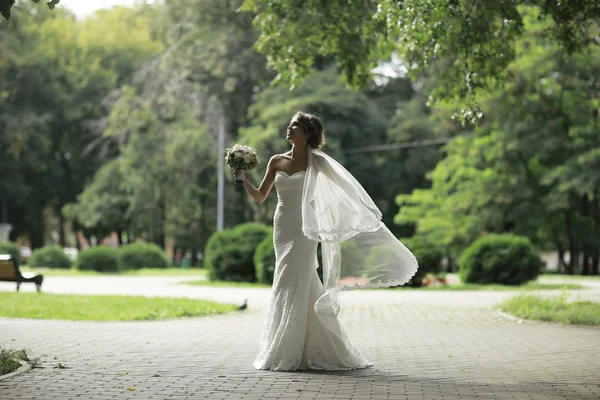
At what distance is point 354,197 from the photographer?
29.5 ft

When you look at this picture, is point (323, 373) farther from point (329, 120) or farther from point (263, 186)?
point (329, 120)

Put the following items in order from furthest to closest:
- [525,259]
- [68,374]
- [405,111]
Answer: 1. [405,111]
2. [525,259]
3. [68,374]

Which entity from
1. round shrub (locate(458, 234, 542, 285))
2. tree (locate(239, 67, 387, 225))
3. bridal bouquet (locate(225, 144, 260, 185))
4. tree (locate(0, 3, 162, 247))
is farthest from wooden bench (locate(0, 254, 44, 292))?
tree (locate(0, 3, 162, 247))

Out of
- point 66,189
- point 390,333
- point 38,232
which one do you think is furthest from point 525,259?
point 38,232

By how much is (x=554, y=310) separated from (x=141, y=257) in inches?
1236

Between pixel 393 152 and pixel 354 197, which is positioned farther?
pixel 393 152

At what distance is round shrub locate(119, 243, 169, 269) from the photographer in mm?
43688

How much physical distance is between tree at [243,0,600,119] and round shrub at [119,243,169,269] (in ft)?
94.1

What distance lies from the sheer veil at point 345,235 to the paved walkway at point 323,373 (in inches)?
34.1

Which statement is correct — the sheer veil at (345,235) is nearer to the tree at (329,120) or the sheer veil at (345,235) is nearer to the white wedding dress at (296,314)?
the white wedding dress at (296,314)

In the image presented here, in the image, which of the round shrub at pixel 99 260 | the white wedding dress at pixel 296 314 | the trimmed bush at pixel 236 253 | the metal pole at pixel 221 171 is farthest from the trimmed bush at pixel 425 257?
the white wedding dress at pixel 296 314

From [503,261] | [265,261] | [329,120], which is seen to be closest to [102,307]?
[265,261]

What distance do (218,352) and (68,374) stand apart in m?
2.31

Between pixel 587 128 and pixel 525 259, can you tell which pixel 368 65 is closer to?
pixel 525 259
